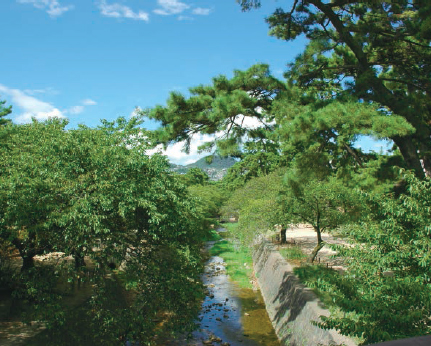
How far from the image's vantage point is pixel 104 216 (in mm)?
7477

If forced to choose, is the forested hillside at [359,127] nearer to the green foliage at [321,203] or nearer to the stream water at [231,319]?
the green foliage at [321,203]

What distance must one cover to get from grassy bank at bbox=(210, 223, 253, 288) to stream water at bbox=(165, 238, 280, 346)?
994 mm

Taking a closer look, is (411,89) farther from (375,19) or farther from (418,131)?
(418,131)

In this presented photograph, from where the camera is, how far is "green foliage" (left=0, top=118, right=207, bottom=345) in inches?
294

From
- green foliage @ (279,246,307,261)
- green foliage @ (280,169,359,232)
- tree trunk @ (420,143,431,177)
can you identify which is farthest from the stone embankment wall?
tree trunk @ (420,143,431,177)

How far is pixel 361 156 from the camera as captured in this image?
1284 cm

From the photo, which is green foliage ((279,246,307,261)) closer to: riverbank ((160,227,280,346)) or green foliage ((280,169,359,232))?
green foliage ((280,169,359,232))

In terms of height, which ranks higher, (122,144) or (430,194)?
(122,144)

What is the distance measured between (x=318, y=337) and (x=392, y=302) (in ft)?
16.7

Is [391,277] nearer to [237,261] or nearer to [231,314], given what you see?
[231,314]

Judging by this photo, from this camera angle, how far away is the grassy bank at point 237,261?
69.9 feet

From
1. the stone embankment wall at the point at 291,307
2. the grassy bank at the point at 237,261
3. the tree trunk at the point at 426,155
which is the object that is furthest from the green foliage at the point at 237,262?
the tree trunk at the point at 426,155

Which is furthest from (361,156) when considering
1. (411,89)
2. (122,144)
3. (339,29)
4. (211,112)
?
(122,144)

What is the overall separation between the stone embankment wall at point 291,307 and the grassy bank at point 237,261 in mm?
2096
